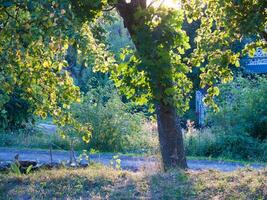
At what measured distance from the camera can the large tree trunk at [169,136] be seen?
920 centimetres

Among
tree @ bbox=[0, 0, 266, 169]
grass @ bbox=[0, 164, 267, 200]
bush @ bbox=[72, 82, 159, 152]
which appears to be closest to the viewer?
tree @ bbox=[0, 0, 266, 169]

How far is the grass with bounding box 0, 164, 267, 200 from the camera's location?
7129 millimetres

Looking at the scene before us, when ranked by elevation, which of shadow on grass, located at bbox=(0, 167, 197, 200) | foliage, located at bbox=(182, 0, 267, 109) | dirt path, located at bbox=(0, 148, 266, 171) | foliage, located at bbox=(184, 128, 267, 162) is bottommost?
shadow on grass, located at bbox=(0, 167, 197, 200)

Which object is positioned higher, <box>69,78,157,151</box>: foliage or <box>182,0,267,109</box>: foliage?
<box>182,0,267,109</box>: foliage

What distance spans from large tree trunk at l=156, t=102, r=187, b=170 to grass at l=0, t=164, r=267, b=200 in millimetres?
917

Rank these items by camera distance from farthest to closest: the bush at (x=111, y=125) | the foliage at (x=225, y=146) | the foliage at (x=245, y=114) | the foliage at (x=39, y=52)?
the bush at (x=111, y=125) → the foliage at (x=245, y=114) → the foliage at (x=225, y=146) → the foliage at (x=39, y=52)

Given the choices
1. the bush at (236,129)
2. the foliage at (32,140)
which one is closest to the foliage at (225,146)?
the bush at (236,129)

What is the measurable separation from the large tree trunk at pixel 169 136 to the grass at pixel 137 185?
3.01 feet

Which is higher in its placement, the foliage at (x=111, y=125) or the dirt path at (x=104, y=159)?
the foliage at (x=111, y=125)

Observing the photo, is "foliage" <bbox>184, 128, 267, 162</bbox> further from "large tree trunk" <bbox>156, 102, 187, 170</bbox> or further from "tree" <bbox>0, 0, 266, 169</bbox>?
"tree" <bbox>0, 0, 266, 169</bbox>

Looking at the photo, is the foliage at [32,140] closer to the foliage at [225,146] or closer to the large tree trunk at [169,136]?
the foliage at [225,146]

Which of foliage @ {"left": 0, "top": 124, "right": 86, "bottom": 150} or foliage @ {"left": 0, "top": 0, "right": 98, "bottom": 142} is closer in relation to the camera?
foliage @ {"left": 0, "top": 0, "right": 98, "bottom": 142}

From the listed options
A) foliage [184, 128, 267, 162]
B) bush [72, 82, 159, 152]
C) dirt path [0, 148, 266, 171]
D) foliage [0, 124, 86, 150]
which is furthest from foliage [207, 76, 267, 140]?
foliage [0, 124, 86, 150]

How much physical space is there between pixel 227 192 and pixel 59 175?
2.87 meters
